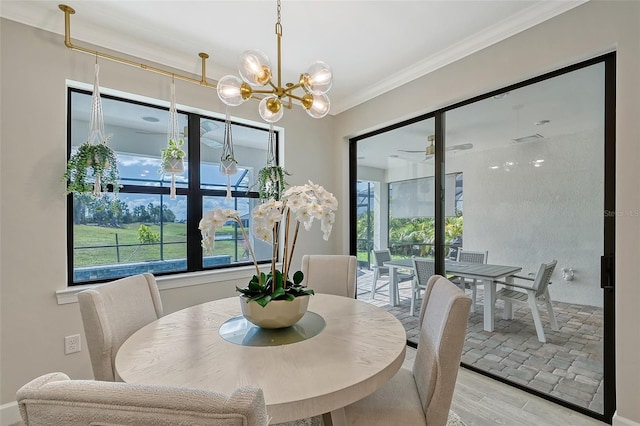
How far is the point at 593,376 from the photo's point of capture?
1920 mm

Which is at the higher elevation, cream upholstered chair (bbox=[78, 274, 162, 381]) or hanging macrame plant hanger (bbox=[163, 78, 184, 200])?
hanging macrame plant hanger (bbox=[163, 78, 184, 200])

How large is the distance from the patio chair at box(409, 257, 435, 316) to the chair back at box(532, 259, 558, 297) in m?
0.80

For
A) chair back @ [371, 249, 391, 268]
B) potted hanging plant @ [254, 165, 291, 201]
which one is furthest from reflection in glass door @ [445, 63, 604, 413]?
potted hanging plant @ [254, 165, 291, 201]

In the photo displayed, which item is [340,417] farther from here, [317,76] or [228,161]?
[228,161]

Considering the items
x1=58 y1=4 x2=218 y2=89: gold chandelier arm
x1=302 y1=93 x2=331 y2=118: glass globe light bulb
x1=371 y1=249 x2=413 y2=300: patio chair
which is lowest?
x1=371 y1=249 x2=413 y2=300: patio chair

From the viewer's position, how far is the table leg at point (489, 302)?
96.3 inches

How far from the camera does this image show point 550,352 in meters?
2.13

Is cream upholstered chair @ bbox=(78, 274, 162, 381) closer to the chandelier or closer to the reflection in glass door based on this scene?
the chandelier

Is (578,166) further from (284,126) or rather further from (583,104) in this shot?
(284,126)

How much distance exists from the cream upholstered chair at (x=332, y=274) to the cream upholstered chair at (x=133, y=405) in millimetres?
1909

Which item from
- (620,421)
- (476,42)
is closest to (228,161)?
(476,42)

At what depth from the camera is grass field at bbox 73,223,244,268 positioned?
2309 millimetres

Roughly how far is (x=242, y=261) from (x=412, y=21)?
2.55 meters

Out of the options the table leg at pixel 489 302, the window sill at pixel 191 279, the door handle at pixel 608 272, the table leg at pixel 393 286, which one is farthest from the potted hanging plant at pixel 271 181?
the door handle at pixel 608 272
